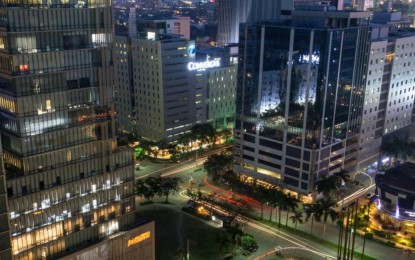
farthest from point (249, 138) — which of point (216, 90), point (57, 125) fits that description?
point (57, 125)

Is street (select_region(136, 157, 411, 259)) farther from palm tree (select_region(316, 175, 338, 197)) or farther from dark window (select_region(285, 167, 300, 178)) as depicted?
dark window (select_region(285, 167, 300, 178))

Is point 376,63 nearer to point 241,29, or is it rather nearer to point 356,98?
point 356,98

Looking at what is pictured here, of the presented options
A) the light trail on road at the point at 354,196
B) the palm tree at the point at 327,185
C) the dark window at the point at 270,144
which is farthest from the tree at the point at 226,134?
the palm tree at the point at 327,185

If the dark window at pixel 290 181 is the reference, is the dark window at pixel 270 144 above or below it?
above

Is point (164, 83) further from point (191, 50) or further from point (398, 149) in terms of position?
→ point (398, 149)

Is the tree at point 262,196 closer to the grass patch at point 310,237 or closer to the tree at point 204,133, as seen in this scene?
the grass patch at point 310,237

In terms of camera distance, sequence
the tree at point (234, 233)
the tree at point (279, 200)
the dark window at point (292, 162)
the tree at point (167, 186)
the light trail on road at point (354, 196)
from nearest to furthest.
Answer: the tree at point (234, 233) < the tree at point (279, 200) < the tree at point (167, 186) < the light trail on road at point (354, 196) < the dark window at point (292, 162)

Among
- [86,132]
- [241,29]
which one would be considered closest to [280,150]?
A: [241,29]
